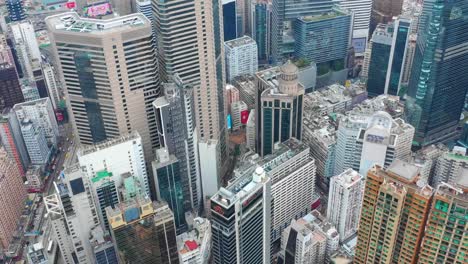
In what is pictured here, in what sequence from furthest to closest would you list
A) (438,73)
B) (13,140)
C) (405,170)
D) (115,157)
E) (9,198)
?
(13,140) → (438,73) → (9,198) → (115,157) → (405,170)

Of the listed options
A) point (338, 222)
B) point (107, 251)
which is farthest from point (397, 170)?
point (107, 251)

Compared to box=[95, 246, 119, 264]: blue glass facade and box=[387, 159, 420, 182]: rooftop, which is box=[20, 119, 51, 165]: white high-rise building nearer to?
box=[95, 246, 119, 264]: blue glass facade

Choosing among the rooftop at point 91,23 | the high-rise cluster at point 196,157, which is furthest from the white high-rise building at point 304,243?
the rooftop at point 91,23

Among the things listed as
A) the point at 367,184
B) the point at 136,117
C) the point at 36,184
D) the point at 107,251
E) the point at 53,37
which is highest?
the point at 53,37

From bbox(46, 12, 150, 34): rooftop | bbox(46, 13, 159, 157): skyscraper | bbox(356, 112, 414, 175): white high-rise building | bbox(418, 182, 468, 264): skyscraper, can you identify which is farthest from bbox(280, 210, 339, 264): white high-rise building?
bbox(46, 12, 150, 34): rooftop

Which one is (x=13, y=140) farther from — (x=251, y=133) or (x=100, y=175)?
(x=251, y=133)

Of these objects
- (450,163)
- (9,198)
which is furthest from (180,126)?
(450,163)

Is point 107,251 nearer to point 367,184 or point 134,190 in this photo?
point 134,190
